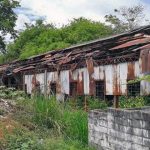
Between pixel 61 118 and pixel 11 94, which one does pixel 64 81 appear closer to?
pixel 11 94

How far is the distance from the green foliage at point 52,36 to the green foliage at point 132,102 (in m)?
23.7

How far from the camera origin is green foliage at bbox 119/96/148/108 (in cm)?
1258

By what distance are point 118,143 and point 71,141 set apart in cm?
200

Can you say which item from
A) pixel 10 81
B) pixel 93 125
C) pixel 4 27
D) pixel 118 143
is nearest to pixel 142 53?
pixel 93 125

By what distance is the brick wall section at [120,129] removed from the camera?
7.96 metres

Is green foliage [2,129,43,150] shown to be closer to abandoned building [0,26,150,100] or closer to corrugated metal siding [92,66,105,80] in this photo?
abandoned building [0,26,150,100]

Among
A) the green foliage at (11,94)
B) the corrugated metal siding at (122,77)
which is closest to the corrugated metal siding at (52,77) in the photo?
the green foliage at (11,94)

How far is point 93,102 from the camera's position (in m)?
14.2

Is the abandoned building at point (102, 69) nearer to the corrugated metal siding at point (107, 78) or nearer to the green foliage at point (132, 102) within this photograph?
the corrugated metal siding at point (107, 78)

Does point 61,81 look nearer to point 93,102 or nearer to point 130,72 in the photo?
point 93,102

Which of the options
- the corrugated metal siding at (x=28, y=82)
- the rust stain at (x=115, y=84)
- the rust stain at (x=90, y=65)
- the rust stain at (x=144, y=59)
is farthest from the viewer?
the corrugated metal siding at (x=28, y=82)

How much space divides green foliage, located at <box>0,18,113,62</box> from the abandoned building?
18434 mm

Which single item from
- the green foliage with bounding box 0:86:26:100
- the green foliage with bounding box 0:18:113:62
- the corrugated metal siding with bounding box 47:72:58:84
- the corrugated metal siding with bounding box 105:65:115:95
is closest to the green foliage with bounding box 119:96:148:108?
the corrugated metal siding with bounding box 105:65:115:95

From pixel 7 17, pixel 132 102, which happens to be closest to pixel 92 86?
pixel 132 102
